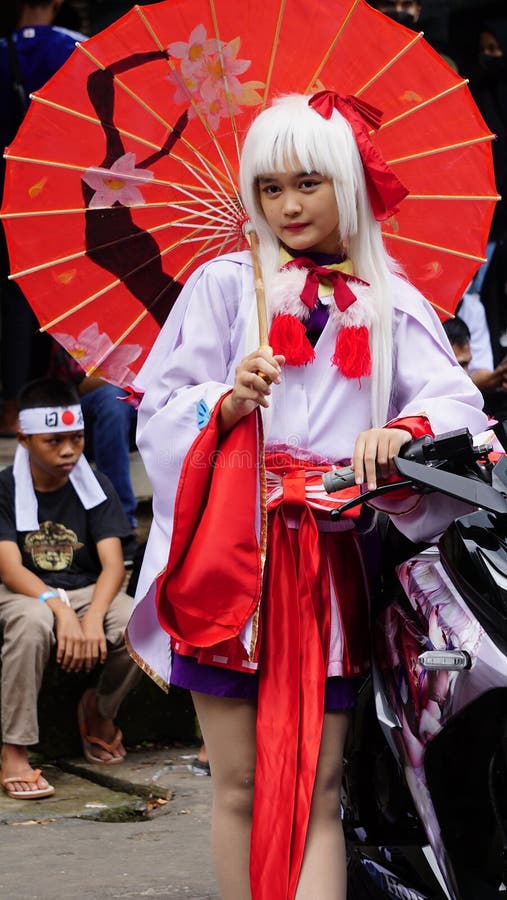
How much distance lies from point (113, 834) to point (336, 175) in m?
2.32

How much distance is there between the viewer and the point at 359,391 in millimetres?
2766

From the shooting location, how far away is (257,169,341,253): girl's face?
2756mm

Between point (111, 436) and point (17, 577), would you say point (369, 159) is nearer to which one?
point (17, 577)

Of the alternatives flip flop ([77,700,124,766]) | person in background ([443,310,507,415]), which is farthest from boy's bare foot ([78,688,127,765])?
person in background ([443,310,507,415])

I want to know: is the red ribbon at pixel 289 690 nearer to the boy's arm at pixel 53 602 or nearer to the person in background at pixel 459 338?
the boy's arm at pixel 53 602

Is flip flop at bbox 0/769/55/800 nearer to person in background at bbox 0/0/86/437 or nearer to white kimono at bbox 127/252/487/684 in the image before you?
white kimono at bbox 127/252/487/684

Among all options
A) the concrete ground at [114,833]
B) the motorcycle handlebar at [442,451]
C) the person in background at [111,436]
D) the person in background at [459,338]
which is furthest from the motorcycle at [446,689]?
the person in background at [111,436]

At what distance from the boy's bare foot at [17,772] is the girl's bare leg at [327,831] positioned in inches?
76.7

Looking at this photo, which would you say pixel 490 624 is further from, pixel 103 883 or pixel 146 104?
pixel 103 883

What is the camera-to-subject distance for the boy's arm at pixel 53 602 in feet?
15.0

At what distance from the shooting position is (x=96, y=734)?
4.79m

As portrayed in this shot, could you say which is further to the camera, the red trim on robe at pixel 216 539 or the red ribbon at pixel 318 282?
the red ribbon at pixel 318 282

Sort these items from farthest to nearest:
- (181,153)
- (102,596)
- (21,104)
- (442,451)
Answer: (21,104) → (102,596) → (181,153) → (442,451)

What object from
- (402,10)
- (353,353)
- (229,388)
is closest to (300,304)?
(353,353)
